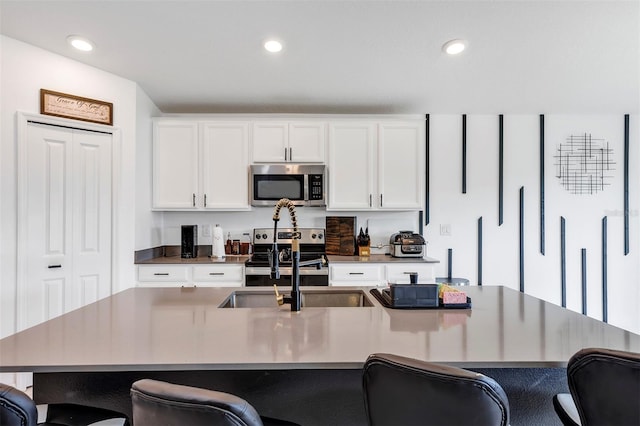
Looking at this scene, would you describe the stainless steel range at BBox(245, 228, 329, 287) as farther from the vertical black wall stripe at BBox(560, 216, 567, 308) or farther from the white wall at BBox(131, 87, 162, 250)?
the vertical black wall stripe at BBox(560, 216, 567, 308)

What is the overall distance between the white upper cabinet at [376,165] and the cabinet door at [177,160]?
132cm

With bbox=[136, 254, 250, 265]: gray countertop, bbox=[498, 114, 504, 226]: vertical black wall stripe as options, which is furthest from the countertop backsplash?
bbox=[498, 114, 504, 226]: vertical black wall stripe

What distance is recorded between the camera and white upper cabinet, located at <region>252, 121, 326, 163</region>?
11.0ft

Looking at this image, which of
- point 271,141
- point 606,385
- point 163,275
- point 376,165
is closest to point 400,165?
point 376,165

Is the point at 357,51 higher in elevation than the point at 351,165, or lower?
higher

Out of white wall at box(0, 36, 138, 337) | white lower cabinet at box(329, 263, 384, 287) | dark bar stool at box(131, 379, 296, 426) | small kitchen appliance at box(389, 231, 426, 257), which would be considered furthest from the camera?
small kitchen appliance at box(389, 231, 426, 257)

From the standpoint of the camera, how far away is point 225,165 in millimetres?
3363

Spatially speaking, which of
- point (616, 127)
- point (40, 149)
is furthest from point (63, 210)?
point (616, 127)

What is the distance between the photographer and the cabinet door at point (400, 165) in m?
3.38

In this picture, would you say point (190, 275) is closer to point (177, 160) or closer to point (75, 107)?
point (177, 160)

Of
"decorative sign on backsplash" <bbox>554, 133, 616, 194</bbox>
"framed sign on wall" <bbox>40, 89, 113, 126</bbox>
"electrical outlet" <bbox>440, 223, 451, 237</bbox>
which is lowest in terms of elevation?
"electrical outlet" <bbox>440, 223, 451, 237</bbox>

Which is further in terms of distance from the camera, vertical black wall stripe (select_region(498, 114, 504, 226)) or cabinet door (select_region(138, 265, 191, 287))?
vertical black wall stripe (select_region(498, 114, 504, 226))

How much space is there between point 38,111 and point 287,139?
1935 mm

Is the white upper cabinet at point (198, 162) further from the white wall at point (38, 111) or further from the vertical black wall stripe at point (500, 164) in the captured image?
the vertical black wall stripe at point (500, 164)
